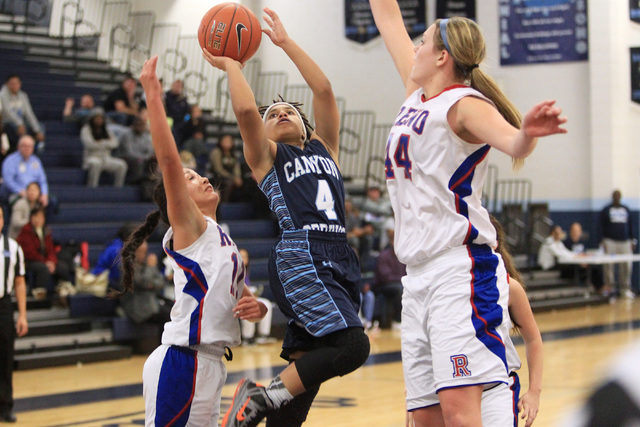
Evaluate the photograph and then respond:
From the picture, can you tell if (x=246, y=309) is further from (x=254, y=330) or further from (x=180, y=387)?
(x=254, y=330)

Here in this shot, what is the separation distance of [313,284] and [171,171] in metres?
0.66

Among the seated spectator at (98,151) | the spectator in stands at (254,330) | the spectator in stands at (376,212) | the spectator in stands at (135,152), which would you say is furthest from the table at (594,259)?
the seated spectator at (98,151)

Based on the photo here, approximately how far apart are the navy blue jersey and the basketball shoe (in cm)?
64

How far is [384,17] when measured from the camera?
11.0 ft

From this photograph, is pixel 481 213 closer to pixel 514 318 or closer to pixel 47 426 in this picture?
pixel 514 318

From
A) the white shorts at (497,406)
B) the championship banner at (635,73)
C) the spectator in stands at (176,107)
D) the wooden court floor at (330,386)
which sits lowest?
the wooden court floor at (330,386)

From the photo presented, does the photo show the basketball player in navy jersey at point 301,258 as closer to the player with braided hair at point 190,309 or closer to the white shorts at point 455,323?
the player with braided hair at point 190,309

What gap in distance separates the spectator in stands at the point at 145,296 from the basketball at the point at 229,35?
5.60 meters

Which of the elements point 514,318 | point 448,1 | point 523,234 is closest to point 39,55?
point 448,1

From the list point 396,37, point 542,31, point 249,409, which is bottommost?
point 249,409

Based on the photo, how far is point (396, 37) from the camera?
328cm

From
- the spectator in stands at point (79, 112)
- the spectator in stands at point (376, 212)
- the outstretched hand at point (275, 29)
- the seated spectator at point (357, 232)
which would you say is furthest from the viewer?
the spectator in stands at point (376, 212)

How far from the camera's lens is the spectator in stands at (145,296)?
8.95 m

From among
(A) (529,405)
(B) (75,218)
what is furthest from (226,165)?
(A) (529,405)
